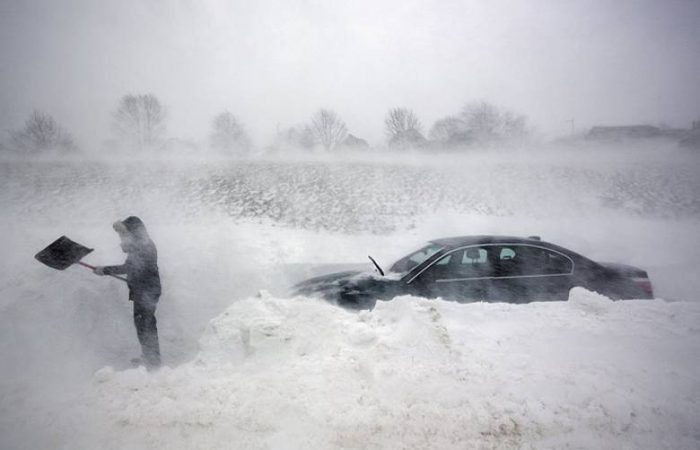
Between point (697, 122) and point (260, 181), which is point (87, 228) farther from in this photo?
point (697, 122)

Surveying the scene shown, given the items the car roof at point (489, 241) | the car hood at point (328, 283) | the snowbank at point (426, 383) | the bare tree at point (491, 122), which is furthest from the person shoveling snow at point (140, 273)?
the bare tree at point (491, 122)

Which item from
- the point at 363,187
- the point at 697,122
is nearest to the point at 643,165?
the point at 697,122

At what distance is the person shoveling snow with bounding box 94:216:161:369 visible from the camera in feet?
11.9

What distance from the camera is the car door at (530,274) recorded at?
3.86 meters

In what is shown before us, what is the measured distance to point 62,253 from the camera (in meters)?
3.92

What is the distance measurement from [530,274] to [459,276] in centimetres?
92

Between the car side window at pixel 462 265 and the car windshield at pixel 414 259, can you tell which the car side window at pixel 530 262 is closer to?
the car side window at pixel 462 265

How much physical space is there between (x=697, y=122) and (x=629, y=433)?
69.3ft

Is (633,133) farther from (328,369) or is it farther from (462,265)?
(328,369)

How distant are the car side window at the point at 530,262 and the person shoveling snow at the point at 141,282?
4.17m

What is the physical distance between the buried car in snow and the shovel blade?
2.76 metres

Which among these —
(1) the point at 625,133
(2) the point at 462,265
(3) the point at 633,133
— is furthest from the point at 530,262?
(1) the point at 625,133

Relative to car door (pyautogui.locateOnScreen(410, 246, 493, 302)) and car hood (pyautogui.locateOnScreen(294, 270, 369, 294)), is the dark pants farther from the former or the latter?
car door (pyautogui.locateOnScreen(410, 246, 493, 302))

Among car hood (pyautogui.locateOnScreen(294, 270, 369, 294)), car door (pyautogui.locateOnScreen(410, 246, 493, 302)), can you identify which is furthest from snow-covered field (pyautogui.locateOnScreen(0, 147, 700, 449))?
car hood (pyautogui.locateOnScreen(294, 270, 369, 294))
